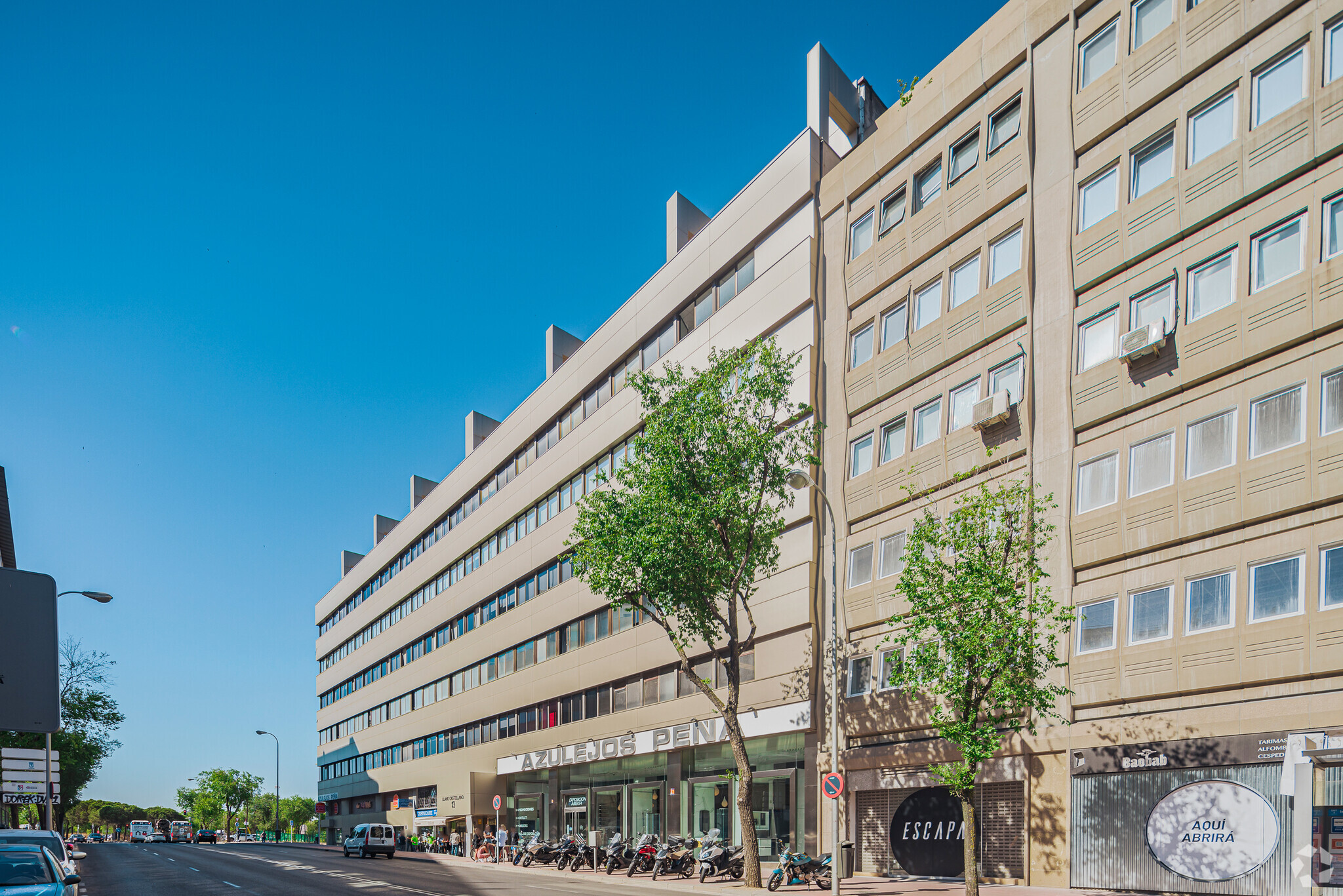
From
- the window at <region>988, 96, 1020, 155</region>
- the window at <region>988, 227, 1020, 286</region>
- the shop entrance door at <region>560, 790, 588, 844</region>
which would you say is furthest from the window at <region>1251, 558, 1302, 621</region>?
the shop entrance door at <region>560, 790, 588, 844</region>

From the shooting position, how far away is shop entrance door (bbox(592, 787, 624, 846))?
39344 mm

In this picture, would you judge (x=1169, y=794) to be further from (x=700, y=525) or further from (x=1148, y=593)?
(x=700, y=525)

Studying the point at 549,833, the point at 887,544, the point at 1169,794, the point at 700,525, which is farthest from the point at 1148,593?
the point at 549,833

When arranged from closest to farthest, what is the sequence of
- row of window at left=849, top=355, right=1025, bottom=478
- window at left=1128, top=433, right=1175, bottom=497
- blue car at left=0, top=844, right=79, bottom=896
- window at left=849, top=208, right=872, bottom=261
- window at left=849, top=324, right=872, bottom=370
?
blue car at left=0, top=844, right=79, bottom=896
window at left=1128, top=433, right=1175, bottom=497
row of window at left=849, top=355, right=1025, bottom=478
window at left=849, top=324, right=872, bottom=370
window at left=849, top=208, right=872, bottom=261

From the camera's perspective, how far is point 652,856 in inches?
1195

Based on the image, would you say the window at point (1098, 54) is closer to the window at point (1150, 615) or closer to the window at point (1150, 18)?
the window at point (1150, 18)

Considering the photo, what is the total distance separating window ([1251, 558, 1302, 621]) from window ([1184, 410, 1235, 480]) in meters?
2.03

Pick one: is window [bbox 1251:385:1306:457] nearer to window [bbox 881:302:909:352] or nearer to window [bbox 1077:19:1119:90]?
window [bbox 1077:19:1119:90]

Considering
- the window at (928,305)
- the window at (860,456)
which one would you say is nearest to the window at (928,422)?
the window at (860,456)

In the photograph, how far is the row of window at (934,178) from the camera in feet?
83.6

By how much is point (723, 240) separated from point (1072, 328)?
15649mm

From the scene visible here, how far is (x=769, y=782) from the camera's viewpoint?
103 feet

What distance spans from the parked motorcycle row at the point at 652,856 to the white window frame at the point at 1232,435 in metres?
14.4

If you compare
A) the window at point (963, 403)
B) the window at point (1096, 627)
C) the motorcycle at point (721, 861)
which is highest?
the window at point (963, 403)
